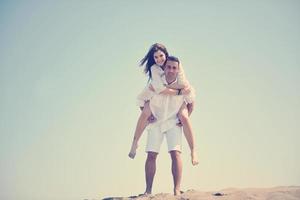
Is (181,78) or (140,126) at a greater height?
(181,78)

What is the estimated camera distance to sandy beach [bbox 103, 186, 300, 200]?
5.68 m

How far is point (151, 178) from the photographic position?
6.94 meters

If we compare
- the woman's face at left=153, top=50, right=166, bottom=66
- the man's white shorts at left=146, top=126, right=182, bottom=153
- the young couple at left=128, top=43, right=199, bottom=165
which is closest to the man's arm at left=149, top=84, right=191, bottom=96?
the young couple at left=128, top=43, right=199, bottom=165

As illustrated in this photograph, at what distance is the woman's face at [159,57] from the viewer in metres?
7.25

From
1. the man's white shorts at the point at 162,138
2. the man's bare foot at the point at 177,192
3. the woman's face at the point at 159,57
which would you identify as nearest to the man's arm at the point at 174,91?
the woman's face at the point at 159,57

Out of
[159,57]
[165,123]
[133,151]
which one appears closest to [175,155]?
[165,123]

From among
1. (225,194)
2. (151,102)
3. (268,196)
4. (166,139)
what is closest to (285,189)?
(268,196)

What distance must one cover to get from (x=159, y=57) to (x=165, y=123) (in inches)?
43.6

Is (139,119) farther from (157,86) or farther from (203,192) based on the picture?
(203,192)

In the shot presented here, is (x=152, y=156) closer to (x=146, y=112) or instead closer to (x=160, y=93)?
(x=146, y=112)

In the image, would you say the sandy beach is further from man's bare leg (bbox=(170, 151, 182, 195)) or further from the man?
the man

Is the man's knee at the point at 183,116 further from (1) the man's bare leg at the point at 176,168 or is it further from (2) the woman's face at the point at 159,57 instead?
(2) the woman's face at the point at 159,57

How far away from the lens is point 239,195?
5.90 metres

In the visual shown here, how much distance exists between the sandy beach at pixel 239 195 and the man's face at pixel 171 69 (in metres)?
1.90
